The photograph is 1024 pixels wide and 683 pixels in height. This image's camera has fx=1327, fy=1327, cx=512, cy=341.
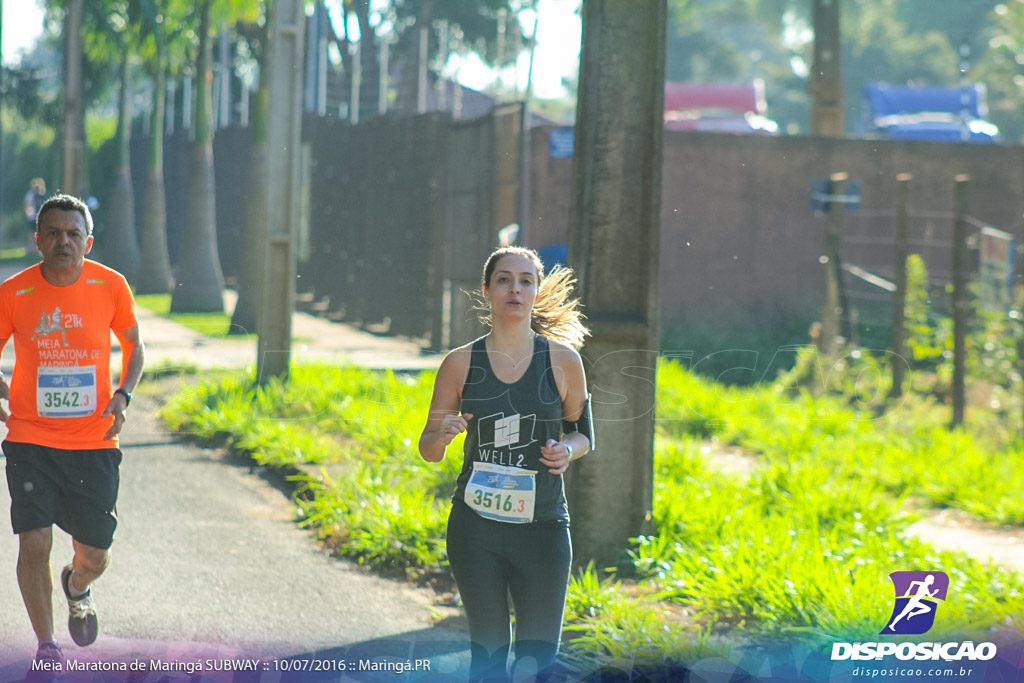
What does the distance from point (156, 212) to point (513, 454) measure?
2.15m

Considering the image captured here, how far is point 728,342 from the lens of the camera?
13094mm

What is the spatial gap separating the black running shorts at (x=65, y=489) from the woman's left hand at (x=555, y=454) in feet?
4.60

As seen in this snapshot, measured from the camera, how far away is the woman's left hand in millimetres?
3498

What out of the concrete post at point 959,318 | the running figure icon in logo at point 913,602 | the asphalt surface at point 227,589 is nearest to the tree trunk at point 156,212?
the asphalt surface at point 227,589

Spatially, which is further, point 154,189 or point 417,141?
point 417,141

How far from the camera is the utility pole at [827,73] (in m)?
13.6

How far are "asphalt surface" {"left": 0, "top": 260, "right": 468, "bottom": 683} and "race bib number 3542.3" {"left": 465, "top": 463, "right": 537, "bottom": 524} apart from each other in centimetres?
107

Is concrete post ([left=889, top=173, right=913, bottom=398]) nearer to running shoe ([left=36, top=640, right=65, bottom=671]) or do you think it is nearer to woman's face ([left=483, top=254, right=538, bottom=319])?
woman's face ([left=483, top=254, right=538, bottom=319])

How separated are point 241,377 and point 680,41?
5206 centimetres

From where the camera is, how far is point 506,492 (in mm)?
3578

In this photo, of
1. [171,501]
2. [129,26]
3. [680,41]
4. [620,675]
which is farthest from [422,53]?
[680,41]

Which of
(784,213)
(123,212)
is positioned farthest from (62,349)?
(784,213)

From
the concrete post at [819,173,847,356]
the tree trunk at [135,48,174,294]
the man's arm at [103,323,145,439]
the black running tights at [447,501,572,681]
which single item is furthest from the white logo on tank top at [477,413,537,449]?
the concrete post at [819,173,847,356]

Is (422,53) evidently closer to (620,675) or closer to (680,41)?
(620,675)
